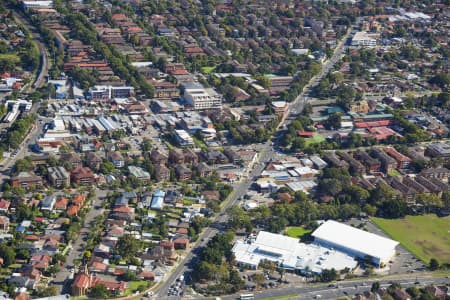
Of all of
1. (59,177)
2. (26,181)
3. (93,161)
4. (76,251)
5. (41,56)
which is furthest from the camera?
(41,56)

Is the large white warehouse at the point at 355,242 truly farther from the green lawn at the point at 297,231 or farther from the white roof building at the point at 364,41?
the white roof building at the point at 364,41

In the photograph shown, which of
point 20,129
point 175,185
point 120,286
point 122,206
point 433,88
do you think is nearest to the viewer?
point 120,286

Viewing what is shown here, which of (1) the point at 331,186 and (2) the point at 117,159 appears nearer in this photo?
(1) the point at 331,186

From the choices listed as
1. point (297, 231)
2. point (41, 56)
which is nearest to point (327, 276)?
point (297, 231)

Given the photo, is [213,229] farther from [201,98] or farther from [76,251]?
[201,98]

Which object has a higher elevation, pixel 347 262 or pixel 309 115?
pixel 347 262

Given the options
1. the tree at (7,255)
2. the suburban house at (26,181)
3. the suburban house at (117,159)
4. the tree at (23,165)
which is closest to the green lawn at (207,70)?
the suburban house at (117,159)

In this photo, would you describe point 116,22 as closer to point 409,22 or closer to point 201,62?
point 201,62

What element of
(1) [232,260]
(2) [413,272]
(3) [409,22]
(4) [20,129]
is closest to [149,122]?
(4) [20,129]
